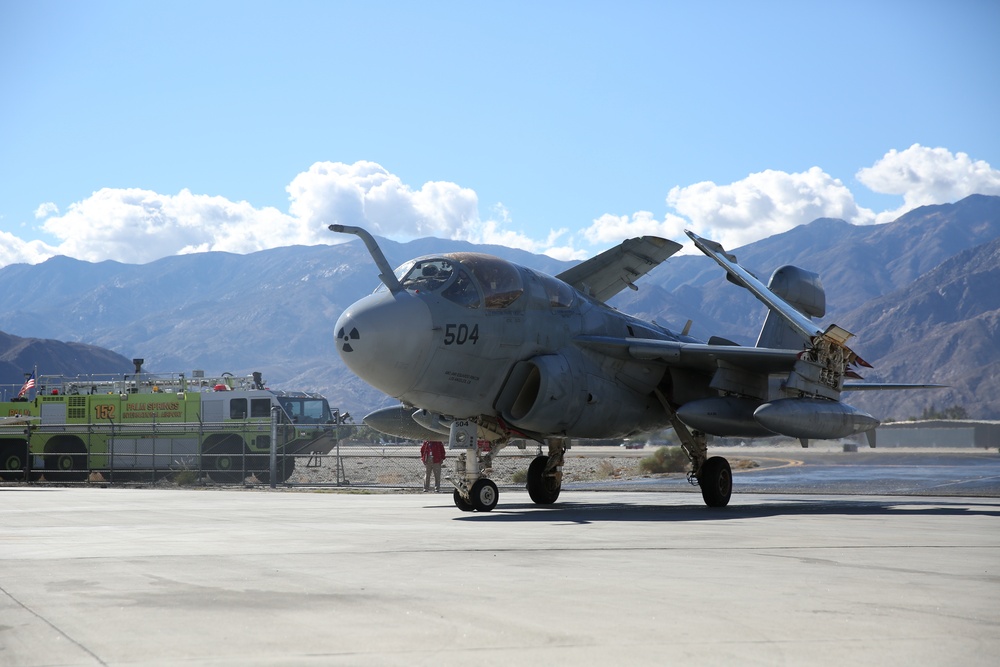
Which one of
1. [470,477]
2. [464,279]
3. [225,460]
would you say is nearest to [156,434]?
[225,460]

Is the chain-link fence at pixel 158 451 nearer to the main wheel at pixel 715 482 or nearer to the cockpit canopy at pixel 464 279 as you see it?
the main wheel at pixel 715 482

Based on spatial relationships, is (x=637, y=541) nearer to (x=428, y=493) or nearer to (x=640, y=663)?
(x=640, y=663)

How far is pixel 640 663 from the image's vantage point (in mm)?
4840

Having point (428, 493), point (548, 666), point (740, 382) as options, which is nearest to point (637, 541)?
point (548, 666)

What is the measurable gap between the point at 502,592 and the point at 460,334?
8.02 m

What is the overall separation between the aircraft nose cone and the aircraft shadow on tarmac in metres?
2.17

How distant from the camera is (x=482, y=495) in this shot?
15.6 meters

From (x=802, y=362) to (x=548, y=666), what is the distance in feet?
40.0

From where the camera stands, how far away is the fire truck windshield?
A: 38.1 meters

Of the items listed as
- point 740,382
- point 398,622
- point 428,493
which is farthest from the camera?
point 428,493

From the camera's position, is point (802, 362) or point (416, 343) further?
point (802, 362)

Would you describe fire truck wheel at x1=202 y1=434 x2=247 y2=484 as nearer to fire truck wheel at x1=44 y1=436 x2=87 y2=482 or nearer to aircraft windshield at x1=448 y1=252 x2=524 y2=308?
fire truck wheel at x1=44 y1=436 x2=87 y2=482

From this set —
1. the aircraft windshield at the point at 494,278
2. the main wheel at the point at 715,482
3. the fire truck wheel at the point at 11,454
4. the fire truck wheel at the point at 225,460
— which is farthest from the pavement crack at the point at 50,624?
the fire truck wheel at the point at 11,454

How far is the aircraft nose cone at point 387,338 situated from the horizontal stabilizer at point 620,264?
20.7 feet
